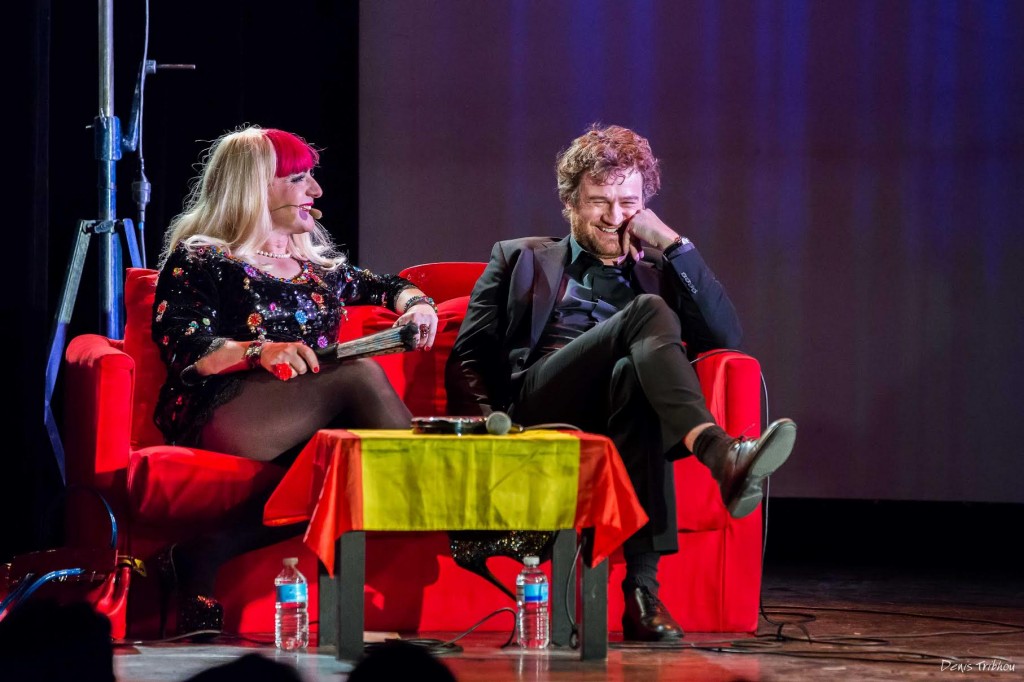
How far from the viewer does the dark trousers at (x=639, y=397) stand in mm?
2418

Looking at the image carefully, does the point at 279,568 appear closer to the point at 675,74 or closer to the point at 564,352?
the point at 564,352

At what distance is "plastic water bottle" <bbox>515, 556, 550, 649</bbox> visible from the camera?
247 cm

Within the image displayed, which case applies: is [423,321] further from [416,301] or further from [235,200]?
[235,200]

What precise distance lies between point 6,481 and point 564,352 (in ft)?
6.23

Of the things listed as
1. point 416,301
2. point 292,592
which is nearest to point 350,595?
point 292,592

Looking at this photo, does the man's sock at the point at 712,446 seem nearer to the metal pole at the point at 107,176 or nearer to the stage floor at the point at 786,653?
the stage floor at the point at 786,653

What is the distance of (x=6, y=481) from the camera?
3.62 metres

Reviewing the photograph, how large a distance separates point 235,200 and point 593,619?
1.37 metres

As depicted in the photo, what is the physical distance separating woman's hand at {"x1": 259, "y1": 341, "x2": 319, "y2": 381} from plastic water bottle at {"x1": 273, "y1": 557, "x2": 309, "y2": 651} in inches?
15.6

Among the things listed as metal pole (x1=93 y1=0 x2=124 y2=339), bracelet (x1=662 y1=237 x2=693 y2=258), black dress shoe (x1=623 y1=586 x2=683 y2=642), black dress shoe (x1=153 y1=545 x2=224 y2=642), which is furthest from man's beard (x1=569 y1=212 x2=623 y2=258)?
metal pole (x1=93 y1=0 x2=124 y2=339)

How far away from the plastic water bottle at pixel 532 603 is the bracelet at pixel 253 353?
2.39ft

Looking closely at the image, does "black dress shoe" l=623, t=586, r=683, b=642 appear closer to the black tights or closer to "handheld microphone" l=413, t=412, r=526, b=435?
"handheld microphone" l=413, t=412, r=526, b=435

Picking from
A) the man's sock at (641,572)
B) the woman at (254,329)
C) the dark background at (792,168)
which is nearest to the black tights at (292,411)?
the woman at (254,329)

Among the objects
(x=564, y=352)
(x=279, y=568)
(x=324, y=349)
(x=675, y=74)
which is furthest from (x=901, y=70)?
(x=279, y=568)
